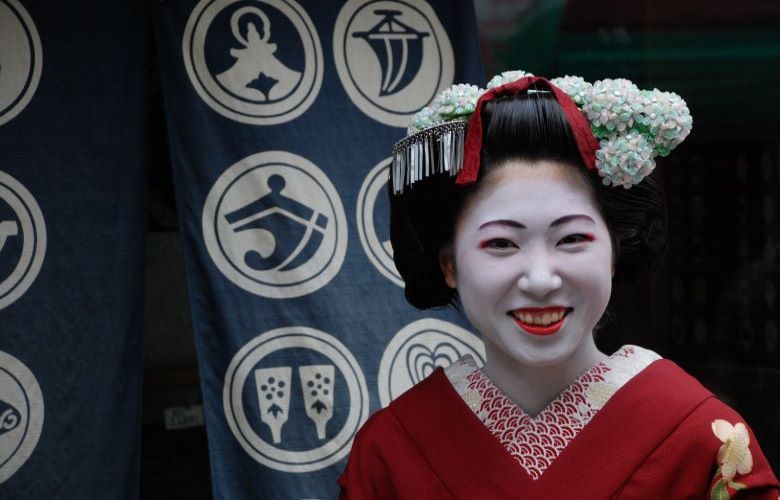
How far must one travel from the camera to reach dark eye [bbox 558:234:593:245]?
5.90 ft

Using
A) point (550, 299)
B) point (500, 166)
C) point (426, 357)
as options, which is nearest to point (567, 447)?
point (550, 299)

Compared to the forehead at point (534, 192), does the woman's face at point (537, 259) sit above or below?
below

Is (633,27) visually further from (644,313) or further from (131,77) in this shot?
(131,77)

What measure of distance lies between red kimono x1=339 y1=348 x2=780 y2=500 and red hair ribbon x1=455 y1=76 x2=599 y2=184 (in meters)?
0.46

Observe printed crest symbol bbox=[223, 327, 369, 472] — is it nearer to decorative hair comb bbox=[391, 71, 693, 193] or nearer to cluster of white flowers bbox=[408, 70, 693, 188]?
decorative hair comb bbox=[391, 71, 693, 193]

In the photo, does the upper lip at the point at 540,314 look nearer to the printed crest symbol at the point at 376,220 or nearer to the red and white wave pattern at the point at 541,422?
the red and white wave pattern at the point at 541,422

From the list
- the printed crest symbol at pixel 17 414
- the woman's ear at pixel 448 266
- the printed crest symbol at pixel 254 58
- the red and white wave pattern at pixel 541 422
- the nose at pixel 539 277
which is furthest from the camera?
the printed crest symbol at pixel 254 58

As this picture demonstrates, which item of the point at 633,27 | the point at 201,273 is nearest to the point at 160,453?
the point at 201,273

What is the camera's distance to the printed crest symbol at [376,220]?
3010 mm

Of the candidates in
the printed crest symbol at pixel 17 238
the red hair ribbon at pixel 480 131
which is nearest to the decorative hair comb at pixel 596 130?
the red hair ribbon at pixel 480 131

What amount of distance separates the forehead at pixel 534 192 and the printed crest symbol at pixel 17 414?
152cm

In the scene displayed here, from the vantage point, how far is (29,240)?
2.68m

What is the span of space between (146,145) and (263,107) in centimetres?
37

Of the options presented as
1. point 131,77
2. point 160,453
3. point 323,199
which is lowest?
point 160,453
